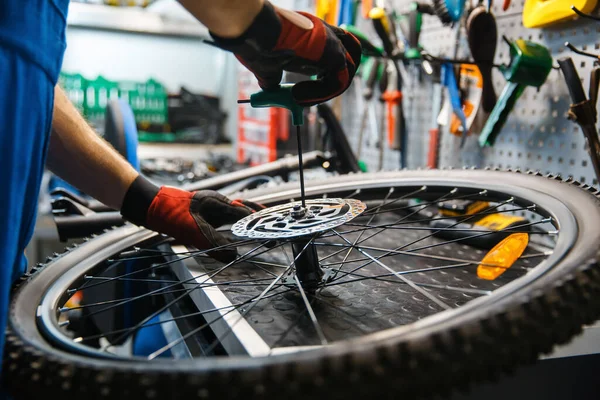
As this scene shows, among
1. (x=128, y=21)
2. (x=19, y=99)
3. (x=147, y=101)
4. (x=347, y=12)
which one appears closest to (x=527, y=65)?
(x=19, y=99)

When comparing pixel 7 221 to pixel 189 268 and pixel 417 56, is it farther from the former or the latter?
pixel 417 56

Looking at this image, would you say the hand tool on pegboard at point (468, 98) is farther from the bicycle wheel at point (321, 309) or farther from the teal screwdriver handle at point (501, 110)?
the bicycle wheel at point (321, 309)

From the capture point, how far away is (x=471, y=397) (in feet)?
1.97

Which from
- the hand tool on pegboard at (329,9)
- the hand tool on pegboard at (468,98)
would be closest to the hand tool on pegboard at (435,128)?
the hand tool on pegboard at (468,98)

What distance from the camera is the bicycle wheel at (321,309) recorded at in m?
0.38

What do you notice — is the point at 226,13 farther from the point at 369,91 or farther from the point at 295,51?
the point at 369,91

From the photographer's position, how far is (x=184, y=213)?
87cm

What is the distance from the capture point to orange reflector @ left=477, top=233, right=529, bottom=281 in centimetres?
65

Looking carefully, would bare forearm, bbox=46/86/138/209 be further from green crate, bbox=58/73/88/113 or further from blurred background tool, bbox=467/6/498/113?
green crate, bbox=58/73/88/113

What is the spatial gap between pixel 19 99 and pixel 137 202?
13.4 inches

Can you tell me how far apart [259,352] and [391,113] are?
4.02 ft

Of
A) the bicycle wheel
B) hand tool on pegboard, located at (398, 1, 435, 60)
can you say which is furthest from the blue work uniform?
hand tool on pegboard, located at (398, 1, 435, 60)

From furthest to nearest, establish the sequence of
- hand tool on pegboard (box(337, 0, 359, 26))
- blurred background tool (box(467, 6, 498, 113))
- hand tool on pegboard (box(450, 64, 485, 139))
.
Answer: hand tool on pegboard (box(337, 0, 359, 26)), hand tool on pegboard (box(450, 64, 485, 139)), blurred background tool (box(467, 6, 498, 113))

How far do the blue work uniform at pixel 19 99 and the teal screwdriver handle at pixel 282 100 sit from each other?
26 cm
